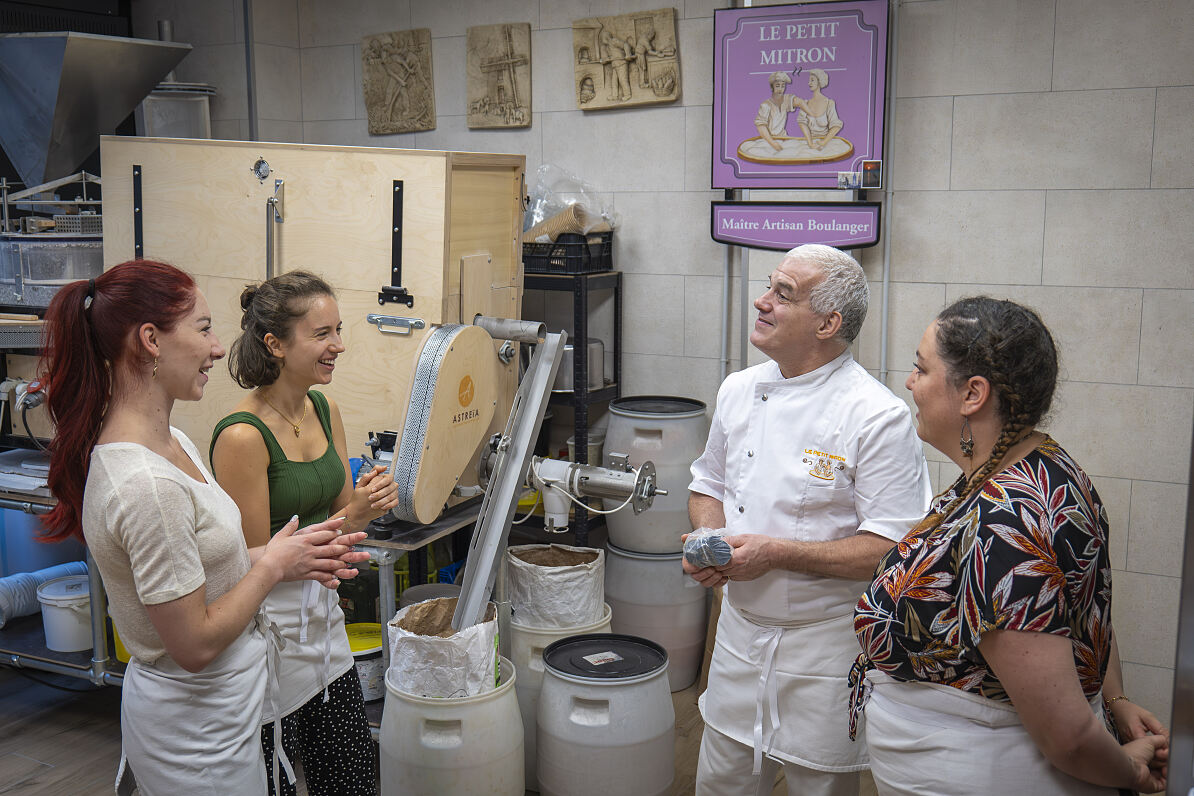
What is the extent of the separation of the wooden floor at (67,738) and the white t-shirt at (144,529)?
1642 millimetres

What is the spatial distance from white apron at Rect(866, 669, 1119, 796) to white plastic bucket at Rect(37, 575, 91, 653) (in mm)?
2791

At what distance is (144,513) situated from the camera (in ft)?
5.23

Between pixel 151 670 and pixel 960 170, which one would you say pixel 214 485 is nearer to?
pixel 151 670

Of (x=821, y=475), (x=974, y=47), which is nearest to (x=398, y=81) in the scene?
(x=974, y=47)

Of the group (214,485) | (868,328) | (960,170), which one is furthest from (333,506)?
(960,170)

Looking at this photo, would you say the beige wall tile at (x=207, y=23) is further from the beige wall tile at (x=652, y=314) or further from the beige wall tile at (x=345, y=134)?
the beige wall tile at (x=652, y=314)

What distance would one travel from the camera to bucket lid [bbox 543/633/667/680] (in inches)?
109

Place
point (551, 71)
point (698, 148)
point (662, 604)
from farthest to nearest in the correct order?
point (551, 71) → point (698, 148) → point (662, 604)

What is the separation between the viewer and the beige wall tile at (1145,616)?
3396 mm

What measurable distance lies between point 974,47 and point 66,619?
360 cm

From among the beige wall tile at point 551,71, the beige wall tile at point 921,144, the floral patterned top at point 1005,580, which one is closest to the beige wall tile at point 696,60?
the beige wall tile at point 551,71

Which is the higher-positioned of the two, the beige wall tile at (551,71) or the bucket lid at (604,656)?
the beige wall tile at (551,71)

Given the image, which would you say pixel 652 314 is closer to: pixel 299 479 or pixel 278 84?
pixel 278 84

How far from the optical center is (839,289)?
2107 millimetres
